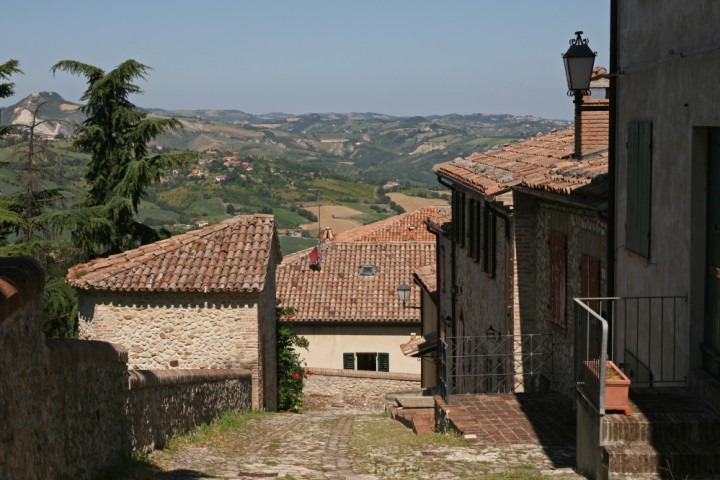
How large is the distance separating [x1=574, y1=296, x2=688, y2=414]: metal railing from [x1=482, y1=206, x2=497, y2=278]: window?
272 inches

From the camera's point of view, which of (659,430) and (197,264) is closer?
(659,430)

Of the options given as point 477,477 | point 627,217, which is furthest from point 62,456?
point 627,217

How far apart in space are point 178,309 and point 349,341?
18.3m

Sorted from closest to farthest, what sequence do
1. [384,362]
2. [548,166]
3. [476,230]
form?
[548,166], [476,230], [384,362]

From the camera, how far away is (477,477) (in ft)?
29.0

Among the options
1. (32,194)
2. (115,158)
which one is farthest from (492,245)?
(115,158)

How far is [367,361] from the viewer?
37.9 m

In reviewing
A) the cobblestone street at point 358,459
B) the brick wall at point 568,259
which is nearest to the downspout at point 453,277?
the brick wall at point 568,259

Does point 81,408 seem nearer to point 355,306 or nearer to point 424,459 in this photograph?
point 424,459

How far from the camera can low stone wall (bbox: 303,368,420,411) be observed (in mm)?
33094

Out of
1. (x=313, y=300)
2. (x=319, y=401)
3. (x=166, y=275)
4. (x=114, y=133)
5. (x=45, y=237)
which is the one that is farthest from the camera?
(x=313, y=300)

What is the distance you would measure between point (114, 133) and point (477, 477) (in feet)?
79.3

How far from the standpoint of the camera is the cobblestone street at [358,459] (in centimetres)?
946

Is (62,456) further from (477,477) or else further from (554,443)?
(554,443)
